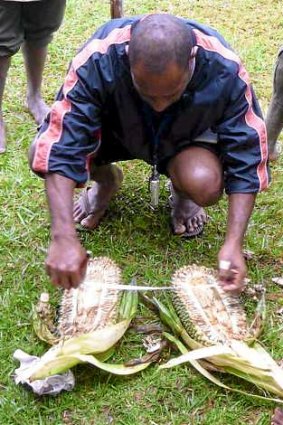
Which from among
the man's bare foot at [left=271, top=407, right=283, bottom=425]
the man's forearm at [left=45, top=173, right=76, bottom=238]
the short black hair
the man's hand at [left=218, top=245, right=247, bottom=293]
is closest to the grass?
the man's bare foot at [left=271, top=407, right=283, bottom=425]

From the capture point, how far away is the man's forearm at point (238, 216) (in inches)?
95.8

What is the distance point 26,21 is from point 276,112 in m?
1.26

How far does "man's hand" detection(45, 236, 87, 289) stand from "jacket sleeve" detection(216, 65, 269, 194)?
595 mm

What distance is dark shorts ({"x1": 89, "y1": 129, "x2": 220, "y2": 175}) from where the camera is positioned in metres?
2.69

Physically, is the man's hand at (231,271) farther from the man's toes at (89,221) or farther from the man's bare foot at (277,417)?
the man's toes at (89,221)

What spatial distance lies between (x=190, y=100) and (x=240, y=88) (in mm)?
175

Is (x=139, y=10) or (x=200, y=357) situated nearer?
(x=200, y=357)

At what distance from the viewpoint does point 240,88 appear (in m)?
2.46

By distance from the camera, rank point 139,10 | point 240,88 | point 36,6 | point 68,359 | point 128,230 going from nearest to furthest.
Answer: point 68,359 → point 240,88 → point 128,230 → point 36,6 → point 139,10

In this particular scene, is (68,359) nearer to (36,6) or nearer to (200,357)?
(200,357)

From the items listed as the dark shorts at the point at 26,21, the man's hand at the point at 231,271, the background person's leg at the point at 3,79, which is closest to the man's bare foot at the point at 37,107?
the background person's leg at the point at 3,79

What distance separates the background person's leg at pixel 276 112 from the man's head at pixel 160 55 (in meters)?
1.08

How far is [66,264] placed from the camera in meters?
2.26

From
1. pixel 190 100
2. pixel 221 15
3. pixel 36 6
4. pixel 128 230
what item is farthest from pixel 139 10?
pixel 190 100
